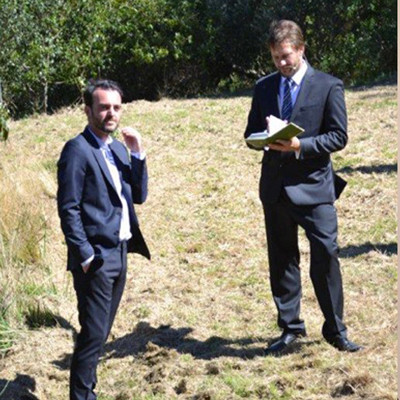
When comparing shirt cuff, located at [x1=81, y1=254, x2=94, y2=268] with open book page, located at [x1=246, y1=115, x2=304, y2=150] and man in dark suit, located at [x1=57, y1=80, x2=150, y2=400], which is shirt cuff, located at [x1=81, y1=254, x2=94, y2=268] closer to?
man in dark suit, located at [x1=57, y1=80, x2=150, y2=400]

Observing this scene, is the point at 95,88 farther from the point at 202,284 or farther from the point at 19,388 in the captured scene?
the point at 202,284

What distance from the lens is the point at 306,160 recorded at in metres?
6.57

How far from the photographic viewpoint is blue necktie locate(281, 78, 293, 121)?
259 inches

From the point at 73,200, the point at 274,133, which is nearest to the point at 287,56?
the point at 274,133

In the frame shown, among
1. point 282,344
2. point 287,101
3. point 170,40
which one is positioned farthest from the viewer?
point 170,40

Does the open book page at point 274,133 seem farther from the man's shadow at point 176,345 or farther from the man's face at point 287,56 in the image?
the man's shadow at point 176,345

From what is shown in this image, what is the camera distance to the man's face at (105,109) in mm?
6137

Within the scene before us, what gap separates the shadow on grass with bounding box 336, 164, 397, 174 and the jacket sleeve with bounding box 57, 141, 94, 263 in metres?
5.30

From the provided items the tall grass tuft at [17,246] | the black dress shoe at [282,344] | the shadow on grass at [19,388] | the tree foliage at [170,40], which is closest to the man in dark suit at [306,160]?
the black dress shoe at [282,344]

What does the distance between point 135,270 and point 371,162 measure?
10.7 ft

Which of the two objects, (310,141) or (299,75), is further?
(299,75)

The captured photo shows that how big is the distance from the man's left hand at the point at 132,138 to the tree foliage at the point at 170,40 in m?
9.45

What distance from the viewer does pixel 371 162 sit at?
1119 centimetres

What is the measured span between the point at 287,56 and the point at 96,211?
1.50m
